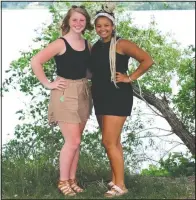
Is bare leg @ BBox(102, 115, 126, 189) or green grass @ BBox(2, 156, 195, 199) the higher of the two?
bare leg @ BBox(102, 115, 126, 189)

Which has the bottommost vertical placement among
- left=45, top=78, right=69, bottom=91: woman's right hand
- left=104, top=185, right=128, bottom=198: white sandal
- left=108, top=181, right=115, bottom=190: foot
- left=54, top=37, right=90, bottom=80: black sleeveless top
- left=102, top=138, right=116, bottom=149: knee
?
left=104, top=185, right=128, bottom=198: white sandal

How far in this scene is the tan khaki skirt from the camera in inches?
134

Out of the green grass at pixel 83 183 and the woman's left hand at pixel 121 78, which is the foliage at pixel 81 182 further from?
the woman's left hand at pixel 121 78

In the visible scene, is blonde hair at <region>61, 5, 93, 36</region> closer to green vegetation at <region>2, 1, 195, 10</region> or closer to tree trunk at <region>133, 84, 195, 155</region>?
green vegetation at <region>2, 1, 195, 10</region>

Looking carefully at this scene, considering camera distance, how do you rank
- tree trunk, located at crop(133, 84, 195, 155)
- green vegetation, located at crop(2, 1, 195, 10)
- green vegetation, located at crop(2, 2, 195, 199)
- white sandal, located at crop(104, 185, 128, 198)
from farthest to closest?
tree trunk, located at crop(133, 84, 195, 155)
green vegetation, located at crop(2, 2, 195, 199)
green vegetation, located at crop(2, 1, 195, 10)
white sandal, located at crop(104, 185, 128, 198)

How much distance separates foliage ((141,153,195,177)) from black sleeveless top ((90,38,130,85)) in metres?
1.76

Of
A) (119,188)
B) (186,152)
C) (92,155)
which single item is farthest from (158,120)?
(119,188)

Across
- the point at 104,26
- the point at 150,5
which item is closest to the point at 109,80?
the point at 104,26

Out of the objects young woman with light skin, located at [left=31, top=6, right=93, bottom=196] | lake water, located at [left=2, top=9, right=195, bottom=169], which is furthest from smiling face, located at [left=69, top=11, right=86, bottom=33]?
lake water, located at [left=2, top=9, right=195, bottom=169]

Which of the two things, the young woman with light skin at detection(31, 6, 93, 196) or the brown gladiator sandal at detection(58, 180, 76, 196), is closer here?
the young woman with light skin at detection(31, 6, 93, 196)

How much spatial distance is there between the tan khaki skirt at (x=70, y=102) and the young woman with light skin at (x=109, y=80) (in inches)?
3.2

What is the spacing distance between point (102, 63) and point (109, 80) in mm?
114

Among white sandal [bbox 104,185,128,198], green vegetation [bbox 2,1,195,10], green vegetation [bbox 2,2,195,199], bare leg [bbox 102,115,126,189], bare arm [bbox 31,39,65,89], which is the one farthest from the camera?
green vegetation [bbox 2,2,195,199]

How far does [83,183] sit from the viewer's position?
3.93 m
